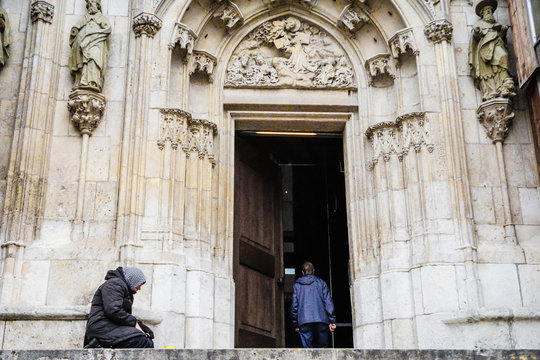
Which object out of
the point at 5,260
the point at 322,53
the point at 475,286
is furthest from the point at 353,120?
the point at 5,260

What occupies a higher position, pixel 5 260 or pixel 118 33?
pixel 118 33

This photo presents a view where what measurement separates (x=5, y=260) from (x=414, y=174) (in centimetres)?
550

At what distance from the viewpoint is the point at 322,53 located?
1191cm

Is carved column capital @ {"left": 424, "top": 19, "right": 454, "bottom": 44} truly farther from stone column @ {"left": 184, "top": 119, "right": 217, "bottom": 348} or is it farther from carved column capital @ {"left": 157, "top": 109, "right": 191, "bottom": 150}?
carved column capital @ {"left": 157, "top": 109, "right": 191, "bottom": 150}

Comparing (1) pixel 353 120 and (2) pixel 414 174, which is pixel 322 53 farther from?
(2) pixel 414 174

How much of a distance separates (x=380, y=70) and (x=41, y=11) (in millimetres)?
4951

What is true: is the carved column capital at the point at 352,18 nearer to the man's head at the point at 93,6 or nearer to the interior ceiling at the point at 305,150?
the interior ceiling at the point at 305,150

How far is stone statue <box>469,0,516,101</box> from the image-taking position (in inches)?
415

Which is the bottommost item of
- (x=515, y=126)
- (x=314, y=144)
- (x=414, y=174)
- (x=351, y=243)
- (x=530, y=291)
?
(x=530, y=291)

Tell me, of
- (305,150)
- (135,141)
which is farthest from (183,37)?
(305,150)

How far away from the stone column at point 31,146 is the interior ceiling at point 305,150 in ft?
13.6

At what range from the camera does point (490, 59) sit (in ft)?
34.9

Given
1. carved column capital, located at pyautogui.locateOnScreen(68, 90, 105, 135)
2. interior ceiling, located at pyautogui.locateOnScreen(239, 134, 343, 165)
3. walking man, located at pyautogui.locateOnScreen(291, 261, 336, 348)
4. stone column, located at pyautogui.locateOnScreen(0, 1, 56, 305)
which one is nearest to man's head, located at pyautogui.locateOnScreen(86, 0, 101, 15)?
stone column, located at pyautogui.locateOnScreen(0, 1, 56, 305)

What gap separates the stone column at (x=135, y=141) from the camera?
384 inches
